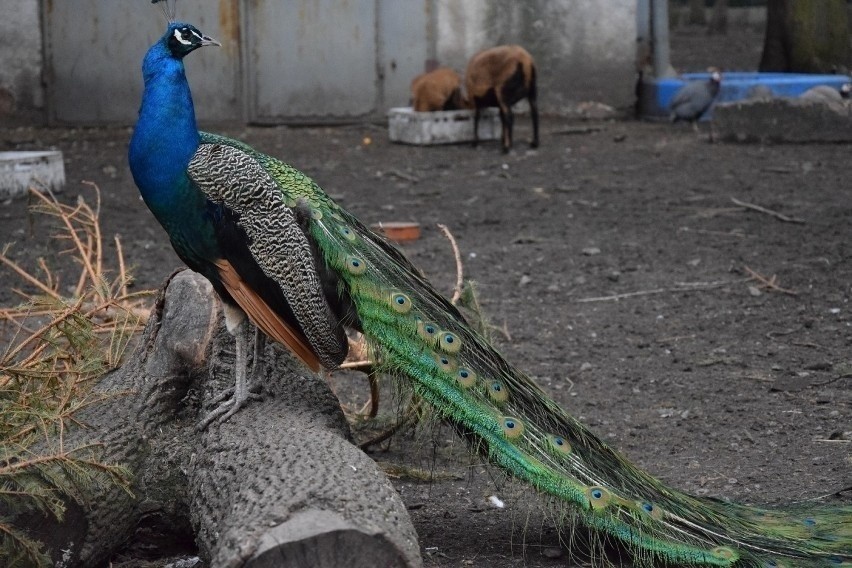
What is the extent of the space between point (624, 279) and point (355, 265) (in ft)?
12.0

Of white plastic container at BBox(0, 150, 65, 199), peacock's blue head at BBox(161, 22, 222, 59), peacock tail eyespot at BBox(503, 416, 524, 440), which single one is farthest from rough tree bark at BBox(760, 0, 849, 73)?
peacock tail eyespot at BBox(503, 416, 524, 440)

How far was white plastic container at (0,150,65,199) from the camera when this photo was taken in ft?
29.7

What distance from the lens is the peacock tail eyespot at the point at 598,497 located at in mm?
3293

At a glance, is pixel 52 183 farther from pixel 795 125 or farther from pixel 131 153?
pixel 795 125

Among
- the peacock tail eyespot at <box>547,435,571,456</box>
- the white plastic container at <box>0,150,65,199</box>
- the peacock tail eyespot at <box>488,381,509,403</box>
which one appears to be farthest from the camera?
the white plastic container at <box>0,150,65,199</box>

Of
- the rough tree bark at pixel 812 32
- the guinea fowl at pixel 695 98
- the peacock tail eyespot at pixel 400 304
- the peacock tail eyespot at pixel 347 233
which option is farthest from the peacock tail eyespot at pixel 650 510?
the rough tree bark at pixel 812 32

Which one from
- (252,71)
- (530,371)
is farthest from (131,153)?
(252,71)

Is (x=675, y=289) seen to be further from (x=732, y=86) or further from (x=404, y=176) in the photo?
(x=732, y=86)

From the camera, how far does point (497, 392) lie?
11.7ft

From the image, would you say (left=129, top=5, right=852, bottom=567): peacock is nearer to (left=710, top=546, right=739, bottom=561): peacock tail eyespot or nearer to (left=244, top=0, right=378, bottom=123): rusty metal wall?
(left=710, top=546, right=739, bottom=561): peacock tail eyespot

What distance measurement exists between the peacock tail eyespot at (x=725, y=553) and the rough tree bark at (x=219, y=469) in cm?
88

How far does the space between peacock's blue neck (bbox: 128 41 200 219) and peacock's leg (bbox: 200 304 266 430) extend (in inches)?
15.8

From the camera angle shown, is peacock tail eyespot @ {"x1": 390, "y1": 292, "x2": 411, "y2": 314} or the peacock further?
peacock tail eyespot @ {"x1": 390, "y1": 292, "x2": 411, "y2": 314}

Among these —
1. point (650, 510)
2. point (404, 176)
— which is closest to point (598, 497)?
point (650, 510)
